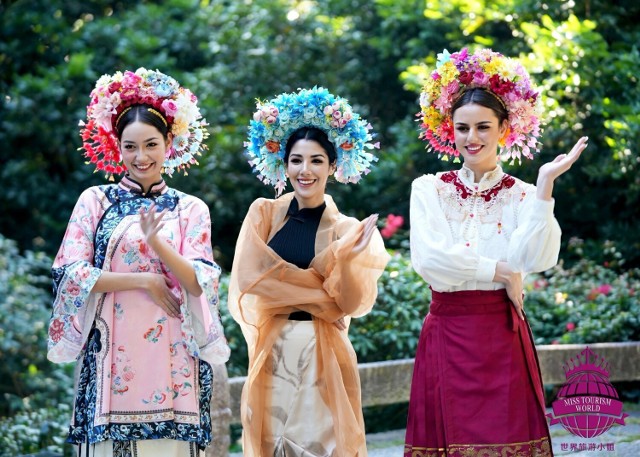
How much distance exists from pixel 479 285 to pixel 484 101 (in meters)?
0.78

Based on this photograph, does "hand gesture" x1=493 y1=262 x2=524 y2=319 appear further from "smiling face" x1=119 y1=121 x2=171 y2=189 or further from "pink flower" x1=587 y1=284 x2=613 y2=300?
"pink flower" x1=587 y1=284 x2=613 y2=300

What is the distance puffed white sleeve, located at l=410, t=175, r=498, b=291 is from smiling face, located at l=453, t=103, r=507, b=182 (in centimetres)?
22

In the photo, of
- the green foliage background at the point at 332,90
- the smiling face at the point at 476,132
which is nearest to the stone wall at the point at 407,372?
the green foliage background at the point at 332,90

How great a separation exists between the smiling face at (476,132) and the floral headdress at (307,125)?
0.41 metres

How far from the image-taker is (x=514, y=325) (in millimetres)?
4793

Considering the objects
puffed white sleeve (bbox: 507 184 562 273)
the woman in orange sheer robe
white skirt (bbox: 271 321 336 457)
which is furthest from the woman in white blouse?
white skirt (bbox: 271 321 336 457)

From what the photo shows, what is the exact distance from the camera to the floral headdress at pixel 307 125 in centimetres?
511

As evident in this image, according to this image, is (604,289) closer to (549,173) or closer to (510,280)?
(510,280)

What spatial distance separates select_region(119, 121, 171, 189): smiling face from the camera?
491 centimetres

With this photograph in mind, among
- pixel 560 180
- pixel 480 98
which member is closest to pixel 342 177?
pixel 480 98

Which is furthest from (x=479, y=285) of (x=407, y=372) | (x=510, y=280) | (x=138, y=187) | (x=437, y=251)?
(x=407, y=372)

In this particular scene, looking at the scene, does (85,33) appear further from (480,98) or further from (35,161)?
(480,98)

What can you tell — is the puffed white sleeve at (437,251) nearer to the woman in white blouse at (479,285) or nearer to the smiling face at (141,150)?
the woman in white blouse at (479,285)

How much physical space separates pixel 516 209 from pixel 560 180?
4.43 m
